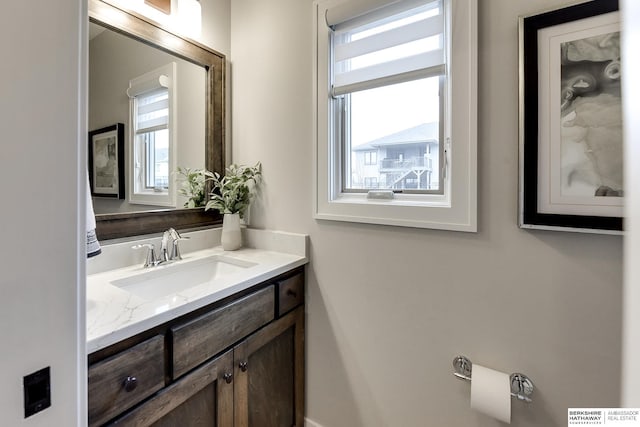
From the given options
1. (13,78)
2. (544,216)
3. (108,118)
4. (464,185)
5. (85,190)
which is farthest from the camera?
(108,118)

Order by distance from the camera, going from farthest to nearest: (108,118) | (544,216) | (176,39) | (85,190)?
(176,39), (108,118), (544,216), (85,190)

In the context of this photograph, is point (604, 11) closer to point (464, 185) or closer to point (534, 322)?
point (464, 185)

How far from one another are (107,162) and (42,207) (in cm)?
93

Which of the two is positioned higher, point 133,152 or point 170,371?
point 133,152

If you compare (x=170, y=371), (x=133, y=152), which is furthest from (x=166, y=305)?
(x=133, y=152)

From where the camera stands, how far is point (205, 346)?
3.30ft

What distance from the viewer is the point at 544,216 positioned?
969mm

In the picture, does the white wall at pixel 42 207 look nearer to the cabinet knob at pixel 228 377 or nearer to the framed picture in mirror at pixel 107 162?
the cabinet knob at pixel 228 377

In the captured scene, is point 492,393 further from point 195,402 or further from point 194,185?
point 194,185

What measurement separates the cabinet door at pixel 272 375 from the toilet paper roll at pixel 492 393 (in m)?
0.77

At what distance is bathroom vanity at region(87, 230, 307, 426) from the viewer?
794 millimetres

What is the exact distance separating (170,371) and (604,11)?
5.33 ft

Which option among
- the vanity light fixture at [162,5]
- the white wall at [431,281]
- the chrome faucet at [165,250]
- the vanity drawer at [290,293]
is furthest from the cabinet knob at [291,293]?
the vanity light fixture at [162,5]

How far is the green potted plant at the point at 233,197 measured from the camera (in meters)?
1.60
